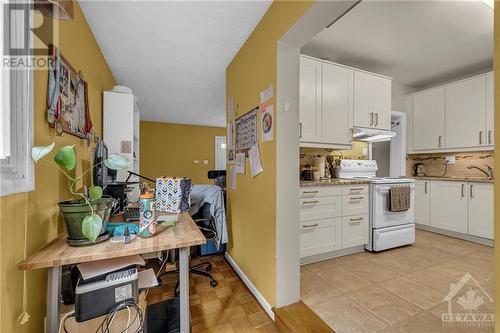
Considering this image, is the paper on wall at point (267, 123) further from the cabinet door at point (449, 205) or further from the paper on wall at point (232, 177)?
the cabinet door at point (449, 205)

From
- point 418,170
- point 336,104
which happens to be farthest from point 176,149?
point 418,170

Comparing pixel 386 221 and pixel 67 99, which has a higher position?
pixel 67 99

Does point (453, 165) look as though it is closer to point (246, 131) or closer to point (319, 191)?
point (319, 191)

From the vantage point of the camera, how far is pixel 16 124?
896 mm

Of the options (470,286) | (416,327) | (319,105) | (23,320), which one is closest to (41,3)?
(23,320)

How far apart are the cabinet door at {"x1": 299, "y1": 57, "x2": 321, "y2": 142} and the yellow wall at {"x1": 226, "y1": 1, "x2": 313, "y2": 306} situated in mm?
727

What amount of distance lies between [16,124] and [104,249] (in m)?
0.64

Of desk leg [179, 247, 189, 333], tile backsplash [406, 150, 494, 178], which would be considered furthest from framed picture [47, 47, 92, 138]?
tile backsplash [406, 150, 494, 178]

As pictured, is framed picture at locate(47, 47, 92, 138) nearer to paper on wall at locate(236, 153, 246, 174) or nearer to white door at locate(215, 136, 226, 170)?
paper on wall at locate(236, 153, 246, 174)

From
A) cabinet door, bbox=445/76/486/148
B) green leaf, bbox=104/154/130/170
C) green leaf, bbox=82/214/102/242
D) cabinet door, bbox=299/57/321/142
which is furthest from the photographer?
cabinet door, bbox=445/76/486/148

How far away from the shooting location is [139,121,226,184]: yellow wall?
19.9 feet
